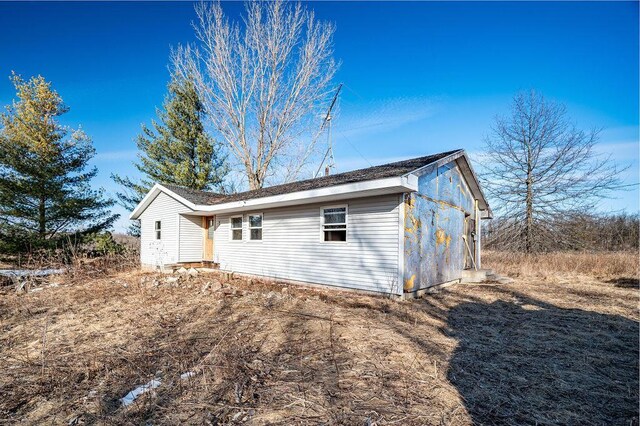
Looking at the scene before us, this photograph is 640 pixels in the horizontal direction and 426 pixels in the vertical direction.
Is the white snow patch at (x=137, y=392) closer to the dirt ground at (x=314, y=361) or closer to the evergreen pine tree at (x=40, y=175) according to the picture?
the dirt ground at (x=314, y=361)

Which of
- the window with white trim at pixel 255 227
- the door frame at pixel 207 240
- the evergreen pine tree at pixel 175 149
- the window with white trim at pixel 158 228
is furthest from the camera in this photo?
the evergreen pine tree at pixel 175 149

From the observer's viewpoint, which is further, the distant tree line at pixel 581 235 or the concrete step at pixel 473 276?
the distant tree line at pixel 581 235

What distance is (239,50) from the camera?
19.0 meters

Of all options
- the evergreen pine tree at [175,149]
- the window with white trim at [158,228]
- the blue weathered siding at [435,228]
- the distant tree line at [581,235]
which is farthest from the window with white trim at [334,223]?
the evergreen pine tree at [175,149]

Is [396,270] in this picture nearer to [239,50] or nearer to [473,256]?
[473,256]

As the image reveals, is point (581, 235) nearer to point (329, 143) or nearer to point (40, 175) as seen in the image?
point (329, 143)

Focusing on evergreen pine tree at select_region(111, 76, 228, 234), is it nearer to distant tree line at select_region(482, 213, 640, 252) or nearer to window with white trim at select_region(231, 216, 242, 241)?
window with white trim at select_region(231, 216, 242, 241)

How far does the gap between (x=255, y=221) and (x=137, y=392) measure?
864cm

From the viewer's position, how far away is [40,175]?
1586 centimetres

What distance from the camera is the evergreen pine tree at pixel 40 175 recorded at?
15.5m

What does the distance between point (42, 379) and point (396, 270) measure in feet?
21.2

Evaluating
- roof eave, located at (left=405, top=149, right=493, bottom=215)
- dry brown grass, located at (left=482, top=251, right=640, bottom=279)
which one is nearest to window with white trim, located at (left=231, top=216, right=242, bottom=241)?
roof eave, located at (left=405, top=149, right=493, bottom=215)

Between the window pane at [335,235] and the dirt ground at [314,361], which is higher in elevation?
the window pane at [335,235]

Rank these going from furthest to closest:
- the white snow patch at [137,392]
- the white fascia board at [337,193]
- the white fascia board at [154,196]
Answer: the white fascia board at [154,196], the white fascia board at [337,193], the white snow patch at [137,392]
